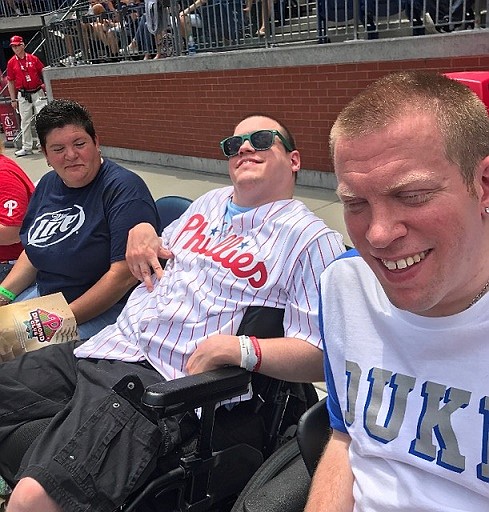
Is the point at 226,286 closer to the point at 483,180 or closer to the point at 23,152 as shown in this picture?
the point at 483,180

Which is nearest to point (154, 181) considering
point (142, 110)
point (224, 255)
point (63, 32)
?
point (142, 110)

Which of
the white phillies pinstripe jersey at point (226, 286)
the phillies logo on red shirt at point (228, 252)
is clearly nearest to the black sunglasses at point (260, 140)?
the white phillies pinstripe jersey at point (226, 286)

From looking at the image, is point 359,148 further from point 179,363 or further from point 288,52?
point 288,52

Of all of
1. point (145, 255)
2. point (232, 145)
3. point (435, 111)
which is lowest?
point (145, 255)

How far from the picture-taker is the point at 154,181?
8.56 meters

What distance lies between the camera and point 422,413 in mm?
1270

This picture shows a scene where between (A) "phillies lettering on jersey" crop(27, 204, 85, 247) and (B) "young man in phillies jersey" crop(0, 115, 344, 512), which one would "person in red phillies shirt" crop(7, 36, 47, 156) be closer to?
(A) "phillies lettering on jersey" crop(27, 204, 85, 247)

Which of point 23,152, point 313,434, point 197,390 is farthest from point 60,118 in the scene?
point 23,152

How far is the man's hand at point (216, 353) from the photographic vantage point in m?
1.90

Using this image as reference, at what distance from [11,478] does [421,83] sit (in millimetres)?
1992

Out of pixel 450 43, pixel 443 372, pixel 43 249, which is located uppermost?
pixel 450 43

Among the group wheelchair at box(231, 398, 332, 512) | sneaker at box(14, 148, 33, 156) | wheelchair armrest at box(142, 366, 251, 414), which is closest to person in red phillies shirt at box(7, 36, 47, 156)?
sneaker at box(14, 148, 33, 156)

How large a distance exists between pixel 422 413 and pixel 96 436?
1.09 m

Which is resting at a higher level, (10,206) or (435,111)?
(435,111)
